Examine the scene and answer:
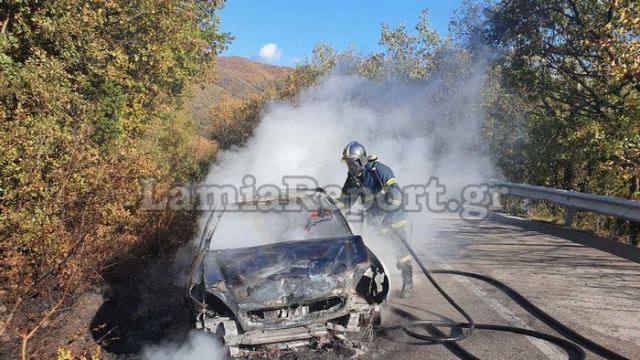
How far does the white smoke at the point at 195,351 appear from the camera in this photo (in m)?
4.14

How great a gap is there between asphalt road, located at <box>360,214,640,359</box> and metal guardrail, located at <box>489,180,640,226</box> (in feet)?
1.68

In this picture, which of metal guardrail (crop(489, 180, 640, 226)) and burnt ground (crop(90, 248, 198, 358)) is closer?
burnt ground (crop(90, 248, 198, 358))

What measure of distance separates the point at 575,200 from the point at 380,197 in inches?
206

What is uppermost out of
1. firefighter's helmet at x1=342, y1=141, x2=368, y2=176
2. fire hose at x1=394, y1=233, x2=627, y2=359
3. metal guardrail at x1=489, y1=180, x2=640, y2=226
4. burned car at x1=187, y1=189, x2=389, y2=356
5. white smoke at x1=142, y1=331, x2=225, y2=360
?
firefighter's helmet at x1=342, y1=141, x2=368, y2=176

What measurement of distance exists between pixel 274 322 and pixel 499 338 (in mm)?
1950

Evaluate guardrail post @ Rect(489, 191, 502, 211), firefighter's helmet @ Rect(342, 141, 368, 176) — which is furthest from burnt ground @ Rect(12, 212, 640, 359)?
guardrail post @ Rect(489, 191, 502, 211)

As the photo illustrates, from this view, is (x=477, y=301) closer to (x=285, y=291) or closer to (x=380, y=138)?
(x=285, y=291)

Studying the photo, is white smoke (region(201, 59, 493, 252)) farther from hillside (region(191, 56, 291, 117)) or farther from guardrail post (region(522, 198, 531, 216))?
hillside (region(191, 56, 291, 117))

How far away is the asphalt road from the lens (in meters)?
4.22

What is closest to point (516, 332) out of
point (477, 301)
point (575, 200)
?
point (477, 301)

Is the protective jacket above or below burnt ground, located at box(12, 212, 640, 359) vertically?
above

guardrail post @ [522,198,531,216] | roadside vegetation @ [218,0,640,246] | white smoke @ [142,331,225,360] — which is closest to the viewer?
white smoke @ [142,331,225,360]

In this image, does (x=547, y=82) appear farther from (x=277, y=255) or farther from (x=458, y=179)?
(x=277, y=255)

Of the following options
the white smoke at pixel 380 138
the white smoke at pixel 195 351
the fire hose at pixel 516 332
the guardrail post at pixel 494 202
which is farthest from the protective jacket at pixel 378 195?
the guardrail post at pixel 494 202
